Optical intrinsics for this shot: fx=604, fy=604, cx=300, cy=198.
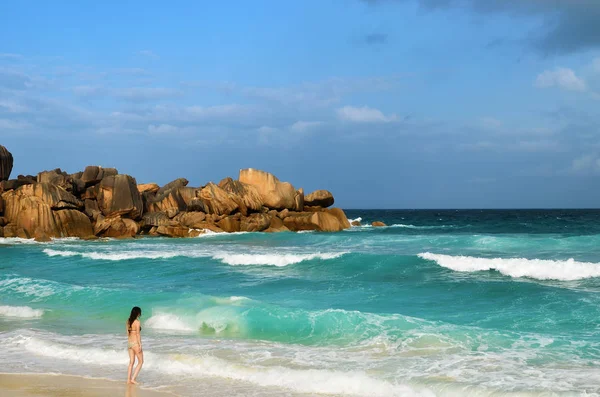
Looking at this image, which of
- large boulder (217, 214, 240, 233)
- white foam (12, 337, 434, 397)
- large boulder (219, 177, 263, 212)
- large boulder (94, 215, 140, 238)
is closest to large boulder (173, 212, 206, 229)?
large boulder (217, 214, 240, 233)

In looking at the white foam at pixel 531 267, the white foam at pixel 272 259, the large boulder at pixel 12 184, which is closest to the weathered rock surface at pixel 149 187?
the large boulder at pixel 12 184

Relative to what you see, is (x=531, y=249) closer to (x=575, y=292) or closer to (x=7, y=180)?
(x=575, y=292)

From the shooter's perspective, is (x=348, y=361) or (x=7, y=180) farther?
(x=7, y=180)

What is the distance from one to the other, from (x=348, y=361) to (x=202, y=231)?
35716 mm

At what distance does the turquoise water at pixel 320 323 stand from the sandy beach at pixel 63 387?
535mm

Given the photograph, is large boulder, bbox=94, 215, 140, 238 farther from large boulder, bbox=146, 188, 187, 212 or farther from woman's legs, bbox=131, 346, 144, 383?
woman's legs, bbox=131, 346, 144, 383

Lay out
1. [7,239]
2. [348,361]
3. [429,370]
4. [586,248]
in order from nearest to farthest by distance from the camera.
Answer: [429,370] → [348,361] → [586,248] → [7,239]

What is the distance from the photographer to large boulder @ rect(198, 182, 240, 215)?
4880cm

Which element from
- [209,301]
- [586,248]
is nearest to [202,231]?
[586,248]

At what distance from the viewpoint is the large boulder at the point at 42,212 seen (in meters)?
41.1

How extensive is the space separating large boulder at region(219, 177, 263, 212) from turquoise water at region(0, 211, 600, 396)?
→ 21937mm

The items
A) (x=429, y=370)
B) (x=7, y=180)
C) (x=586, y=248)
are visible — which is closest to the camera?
(x=429, y=370)

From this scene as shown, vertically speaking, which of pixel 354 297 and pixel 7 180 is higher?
pixel 7 180

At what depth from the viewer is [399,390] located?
9469mm
